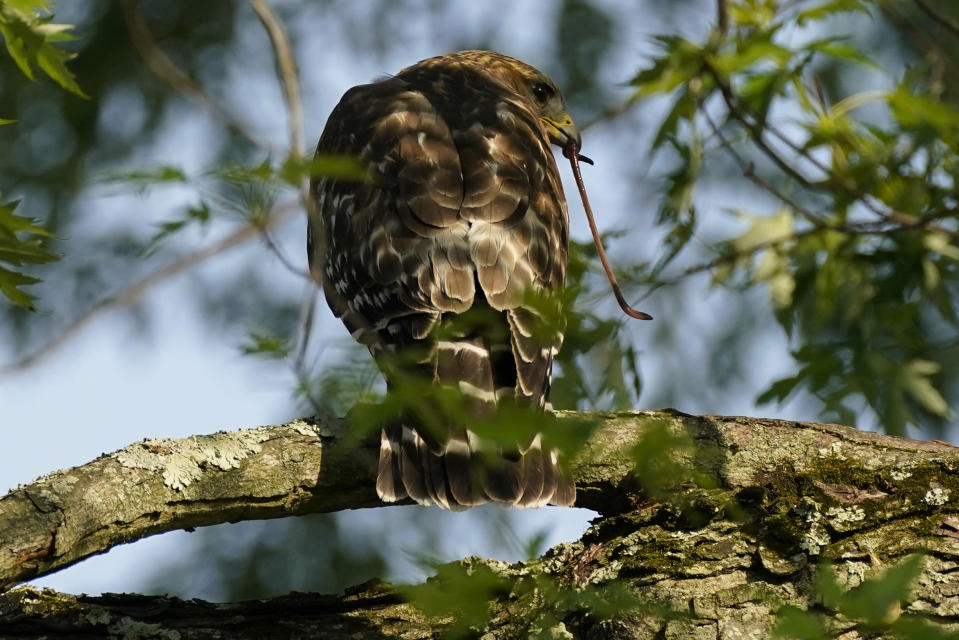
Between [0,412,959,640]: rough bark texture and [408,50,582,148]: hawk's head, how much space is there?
102 inches

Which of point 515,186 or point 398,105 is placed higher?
point 398,105

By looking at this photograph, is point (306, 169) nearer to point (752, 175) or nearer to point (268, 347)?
point (268, 347)

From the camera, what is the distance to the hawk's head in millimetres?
5223

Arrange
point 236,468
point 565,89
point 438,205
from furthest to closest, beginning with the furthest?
1. point 565,89
2. point 438,205
3. point 236,468

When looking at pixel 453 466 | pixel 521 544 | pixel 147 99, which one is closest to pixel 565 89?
pixel 147 99

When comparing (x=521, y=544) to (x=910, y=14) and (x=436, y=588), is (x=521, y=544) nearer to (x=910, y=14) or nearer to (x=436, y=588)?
(x=436, y=588)

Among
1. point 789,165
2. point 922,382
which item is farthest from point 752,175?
point 922,382

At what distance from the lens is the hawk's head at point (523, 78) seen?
5.22 m

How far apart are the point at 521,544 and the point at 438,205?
6.97 feet

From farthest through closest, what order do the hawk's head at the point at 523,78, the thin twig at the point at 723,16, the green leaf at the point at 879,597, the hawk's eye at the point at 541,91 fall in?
the hawk's eye at the point at 541,91 → the hawk's head at the point at 523,78 → the thin twig at the point at 723,16 → the green leaf at the point at 879,597

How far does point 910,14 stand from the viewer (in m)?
5.32

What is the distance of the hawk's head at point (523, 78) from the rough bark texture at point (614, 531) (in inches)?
102

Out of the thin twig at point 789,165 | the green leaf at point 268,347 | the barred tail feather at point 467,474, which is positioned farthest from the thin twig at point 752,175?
the green leaf at point 268,347

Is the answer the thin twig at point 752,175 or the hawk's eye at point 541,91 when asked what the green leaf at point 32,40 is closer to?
the thin twig at point 752,175
